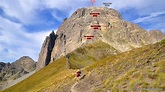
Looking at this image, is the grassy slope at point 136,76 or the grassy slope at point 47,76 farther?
the grassy slope at point 47,76

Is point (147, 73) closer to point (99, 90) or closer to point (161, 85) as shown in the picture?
point (161, 85)

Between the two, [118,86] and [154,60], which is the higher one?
[154,60]

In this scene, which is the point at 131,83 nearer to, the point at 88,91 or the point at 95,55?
the point at 88,91

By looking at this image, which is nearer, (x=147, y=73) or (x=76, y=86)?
(x=147, y=73)

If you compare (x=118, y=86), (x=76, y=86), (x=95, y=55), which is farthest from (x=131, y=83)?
(x=95, y=55)

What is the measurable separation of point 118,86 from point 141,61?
5.55m

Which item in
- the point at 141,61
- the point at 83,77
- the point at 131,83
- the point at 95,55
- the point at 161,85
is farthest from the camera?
the point at 95,55

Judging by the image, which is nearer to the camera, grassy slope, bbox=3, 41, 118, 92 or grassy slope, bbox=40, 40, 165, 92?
grassy slope, bbox=40, 40, 165, 92

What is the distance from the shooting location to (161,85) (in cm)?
1988

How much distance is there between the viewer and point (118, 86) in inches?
956

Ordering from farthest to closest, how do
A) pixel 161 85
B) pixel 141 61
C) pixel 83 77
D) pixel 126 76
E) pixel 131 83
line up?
pixel 83 77
pixel 141 61
pixel 126 76
pixel 131 83
pixel 161 85

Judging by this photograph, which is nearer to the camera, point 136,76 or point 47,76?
point 136,76

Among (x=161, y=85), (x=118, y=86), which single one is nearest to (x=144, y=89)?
(x=161, y=85)

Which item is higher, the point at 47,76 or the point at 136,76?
the point at 136,76
